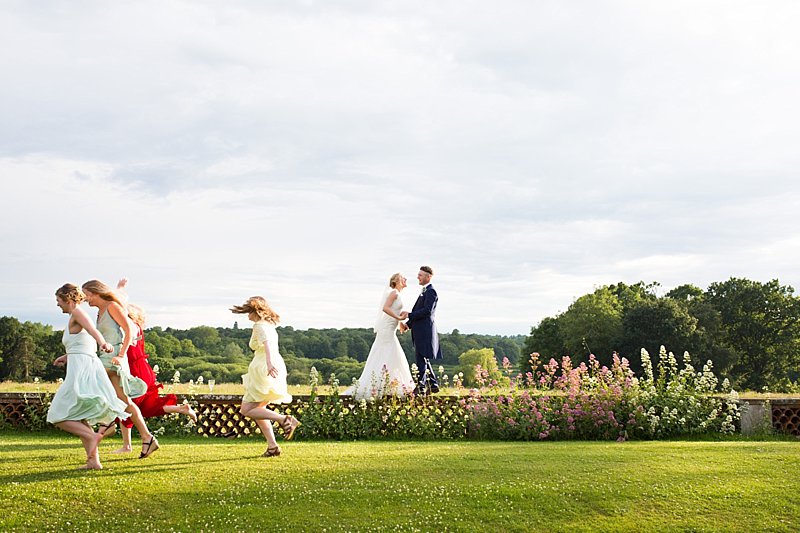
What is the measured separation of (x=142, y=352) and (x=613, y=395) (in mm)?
7983

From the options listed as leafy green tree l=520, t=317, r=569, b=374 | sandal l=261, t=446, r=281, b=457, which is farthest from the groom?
leafy green tree l=520, t=317, r=569, b=374

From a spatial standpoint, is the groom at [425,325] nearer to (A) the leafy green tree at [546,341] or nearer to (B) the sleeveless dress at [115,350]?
(B) the sleeveless dress at [115,350]

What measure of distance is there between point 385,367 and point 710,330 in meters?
40.0

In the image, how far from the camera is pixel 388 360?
13.8 meters

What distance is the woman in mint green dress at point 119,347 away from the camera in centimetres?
932

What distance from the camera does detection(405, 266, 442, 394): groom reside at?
46.9 ft

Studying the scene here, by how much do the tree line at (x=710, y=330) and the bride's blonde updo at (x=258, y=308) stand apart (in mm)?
37759

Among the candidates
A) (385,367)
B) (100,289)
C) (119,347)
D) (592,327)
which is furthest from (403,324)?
(592,327)

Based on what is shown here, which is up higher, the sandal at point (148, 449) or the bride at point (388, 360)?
the bride at point (388, 360)

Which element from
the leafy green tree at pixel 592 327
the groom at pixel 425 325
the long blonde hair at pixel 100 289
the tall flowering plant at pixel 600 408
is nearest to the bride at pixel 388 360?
the groom at pixel 425 325

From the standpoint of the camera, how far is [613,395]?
1298 cm

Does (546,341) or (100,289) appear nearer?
(100,289)

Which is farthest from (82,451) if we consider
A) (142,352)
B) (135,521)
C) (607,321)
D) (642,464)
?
(607,321)

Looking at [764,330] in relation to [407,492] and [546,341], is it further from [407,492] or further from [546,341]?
[407,492]
